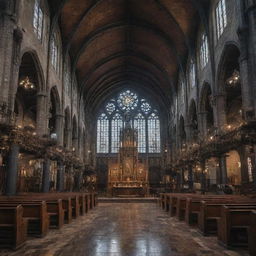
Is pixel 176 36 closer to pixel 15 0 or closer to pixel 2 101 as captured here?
pixel 15 0

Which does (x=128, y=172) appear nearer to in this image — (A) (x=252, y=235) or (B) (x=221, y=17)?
(B) (x=221, y=17)

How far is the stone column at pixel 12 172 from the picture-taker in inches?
640

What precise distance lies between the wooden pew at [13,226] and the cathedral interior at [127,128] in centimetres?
3

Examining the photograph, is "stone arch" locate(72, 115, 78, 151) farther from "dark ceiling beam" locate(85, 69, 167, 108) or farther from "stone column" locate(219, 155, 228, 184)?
"stone column" locate(219, 155, 228, 184)

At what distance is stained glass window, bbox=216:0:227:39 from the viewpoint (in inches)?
853

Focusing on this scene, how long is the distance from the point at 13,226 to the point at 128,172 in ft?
109

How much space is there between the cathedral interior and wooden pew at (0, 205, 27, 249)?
0.09ft

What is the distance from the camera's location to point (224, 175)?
2141 cm

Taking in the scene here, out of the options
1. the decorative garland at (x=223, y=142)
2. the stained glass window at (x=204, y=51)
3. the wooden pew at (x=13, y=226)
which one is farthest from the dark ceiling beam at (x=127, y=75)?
the wooden pew at (x=13, y=226)

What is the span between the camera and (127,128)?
43219mm

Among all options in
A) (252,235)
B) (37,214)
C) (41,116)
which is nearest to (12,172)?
(41,116)

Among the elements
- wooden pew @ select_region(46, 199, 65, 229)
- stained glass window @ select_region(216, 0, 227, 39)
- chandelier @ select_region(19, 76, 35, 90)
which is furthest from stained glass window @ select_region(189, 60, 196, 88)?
wooden pew @ select_region(46, 199, 65, 229)

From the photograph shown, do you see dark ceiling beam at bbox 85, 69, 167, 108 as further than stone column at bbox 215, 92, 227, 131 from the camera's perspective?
Yes

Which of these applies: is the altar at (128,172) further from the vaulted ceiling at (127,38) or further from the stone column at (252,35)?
the stone column at (252,35)
